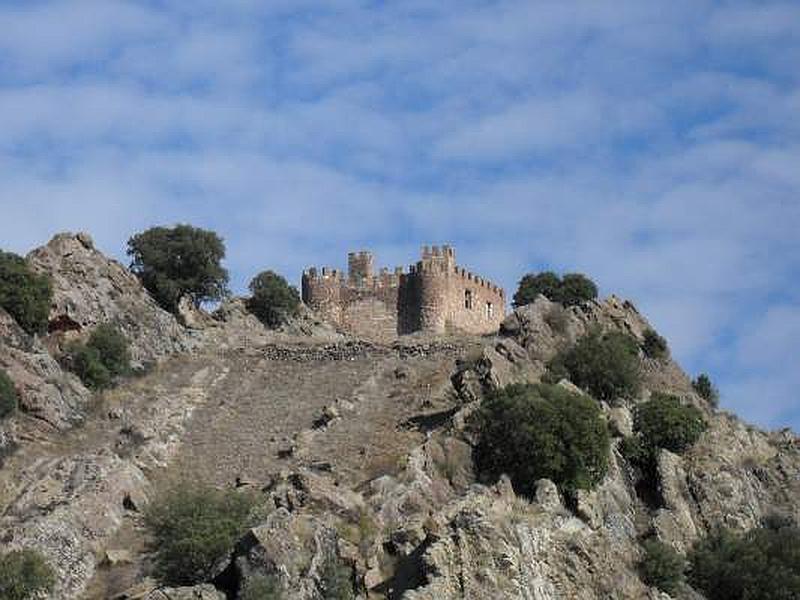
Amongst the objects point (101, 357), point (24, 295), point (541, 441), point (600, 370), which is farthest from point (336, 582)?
point (24, 295)

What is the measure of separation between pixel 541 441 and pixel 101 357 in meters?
24.1

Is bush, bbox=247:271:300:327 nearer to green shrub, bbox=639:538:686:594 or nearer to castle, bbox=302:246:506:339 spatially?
castle, bbox=302:246:506:339

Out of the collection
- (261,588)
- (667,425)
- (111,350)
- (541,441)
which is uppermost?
(111,350)

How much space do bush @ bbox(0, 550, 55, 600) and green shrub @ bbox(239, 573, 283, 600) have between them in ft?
24.9

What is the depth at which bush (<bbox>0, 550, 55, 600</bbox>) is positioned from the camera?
5734 centimetres

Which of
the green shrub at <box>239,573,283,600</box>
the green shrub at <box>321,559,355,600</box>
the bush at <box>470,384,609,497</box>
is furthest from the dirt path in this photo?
the green shrub at <box>321,559,355,600</box>

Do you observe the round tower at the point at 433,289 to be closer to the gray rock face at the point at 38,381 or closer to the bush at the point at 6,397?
the gray rock face at the point at 38,381

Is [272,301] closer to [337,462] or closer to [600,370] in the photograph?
[600,370]

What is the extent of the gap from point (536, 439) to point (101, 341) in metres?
24.3

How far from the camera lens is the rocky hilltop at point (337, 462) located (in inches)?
2207

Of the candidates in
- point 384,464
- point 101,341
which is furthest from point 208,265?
point 384,464

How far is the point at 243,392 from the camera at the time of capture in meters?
80.1

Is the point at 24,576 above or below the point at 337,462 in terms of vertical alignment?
below

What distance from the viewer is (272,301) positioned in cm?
9538
